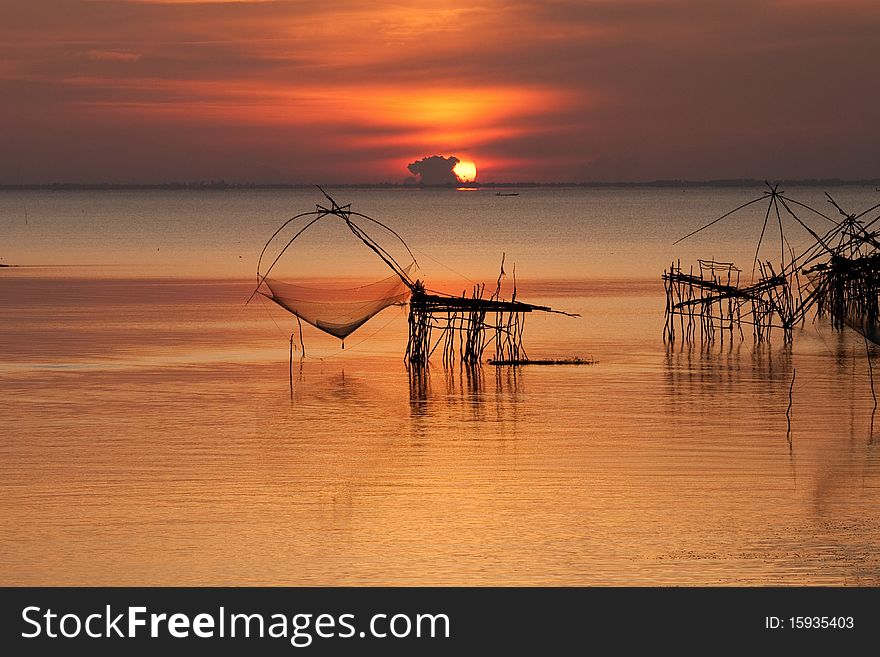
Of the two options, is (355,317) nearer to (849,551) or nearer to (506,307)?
(506,307)

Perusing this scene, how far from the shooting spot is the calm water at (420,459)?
6.77 metres

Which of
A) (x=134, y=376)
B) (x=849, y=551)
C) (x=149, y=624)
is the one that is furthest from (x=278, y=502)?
(x=134, y=376)

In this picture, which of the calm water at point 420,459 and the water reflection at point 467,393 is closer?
the calm water at point 420,459

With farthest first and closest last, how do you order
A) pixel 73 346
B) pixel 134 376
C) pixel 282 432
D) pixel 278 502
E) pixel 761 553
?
pixel 73 346 < pixel 134 376 < pixel 282 432 < pixel 278 502 < pixel 761 553

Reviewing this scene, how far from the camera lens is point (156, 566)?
6629mm

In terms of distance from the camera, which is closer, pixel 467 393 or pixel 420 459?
pixel 420 459

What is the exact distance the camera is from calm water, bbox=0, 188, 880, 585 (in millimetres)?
6766

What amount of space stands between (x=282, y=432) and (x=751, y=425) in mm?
3415

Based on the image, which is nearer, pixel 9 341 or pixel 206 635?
pixel 206 635

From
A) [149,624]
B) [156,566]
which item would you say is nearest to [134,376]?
[156,566]

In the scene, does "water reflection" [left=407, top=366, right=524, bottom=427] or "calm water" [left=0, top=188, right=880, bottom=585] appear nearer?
"calm water" [left=0, top=188, right=880, bottom=585]

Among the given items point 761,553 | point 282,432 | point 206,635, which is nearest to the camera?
point 206,635

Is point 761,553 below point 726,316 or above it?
below

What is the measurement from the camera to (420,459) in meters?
9.28
